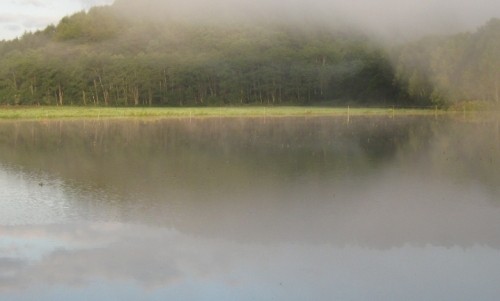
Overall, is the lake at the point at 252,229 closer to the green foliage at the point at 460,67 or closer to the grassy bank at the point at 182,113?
the grassy bank at the point at 182,113

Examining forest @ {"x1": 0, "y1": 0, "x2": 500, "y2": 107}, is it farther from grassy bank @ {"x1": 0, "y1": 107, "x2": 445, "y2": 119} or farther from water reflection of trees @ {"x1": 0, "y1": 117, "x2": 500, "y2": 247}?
water reflection of trees @ {"x1": 0, "y1": 117, "x2": 500, "y2": 247}

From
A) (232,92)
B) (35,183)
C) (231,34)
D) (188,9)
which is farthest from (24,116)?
(188,9)

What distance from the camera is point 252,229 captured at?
11.0m

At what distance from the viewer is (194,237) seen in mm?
10516

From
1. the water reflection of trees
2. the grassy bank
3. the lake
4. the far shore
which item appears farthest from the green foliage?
the lake

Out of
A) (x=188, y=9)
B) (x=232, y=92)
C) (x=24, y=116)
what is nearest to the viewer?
(x=24, y=116)

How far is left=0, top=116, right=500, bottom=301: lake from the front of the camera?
8.12 metres

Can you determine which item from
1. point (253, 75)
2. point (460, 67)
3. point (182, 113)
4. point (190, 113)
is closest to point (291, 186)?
point (190, 113)

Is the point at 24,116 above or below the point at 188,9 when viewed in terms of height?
below

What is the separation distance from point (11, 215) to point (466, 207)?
940cm

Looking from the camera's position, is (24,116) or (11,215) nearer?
(11,215)

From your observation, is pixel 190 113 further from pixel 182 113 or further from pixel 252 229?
pixel 252 229

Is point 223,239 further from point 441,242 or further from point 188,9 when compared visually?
point 188,9

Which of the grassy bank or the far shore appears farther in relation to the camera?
the grassy bank
